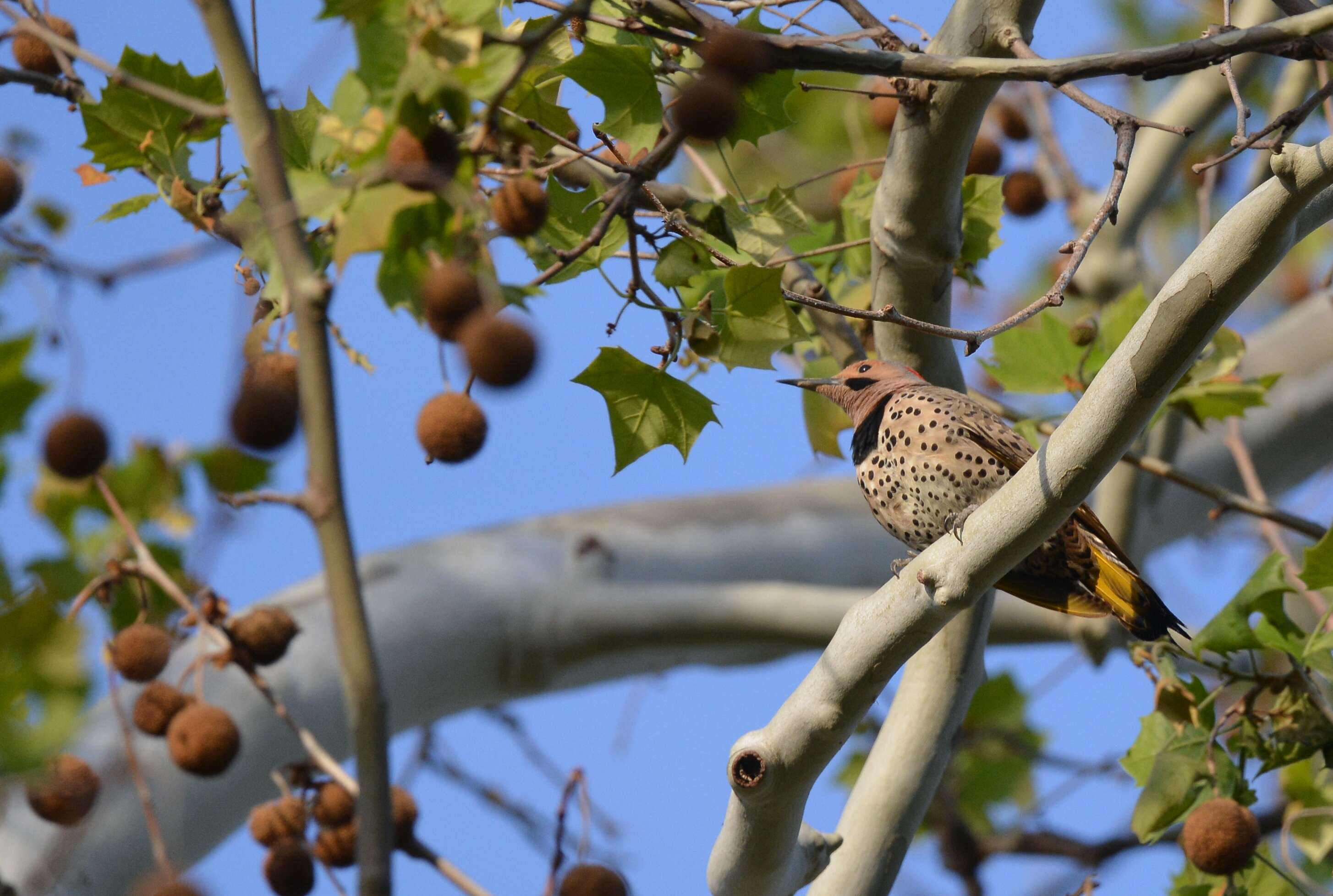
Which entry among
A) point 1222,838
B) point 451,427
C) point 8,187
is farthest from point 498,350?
point 1222,838

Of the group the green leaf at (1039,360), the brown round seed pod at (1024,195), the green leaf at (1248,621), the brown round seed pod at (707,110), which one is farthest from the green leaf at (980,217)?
the brown round seed pod at (707,110)

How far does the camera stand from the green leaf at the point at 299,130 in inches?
78.0

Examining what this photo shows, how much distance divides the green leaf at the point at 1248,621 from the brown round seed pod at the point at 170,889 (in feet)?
5.77

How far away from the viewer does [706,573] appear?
4.28 m

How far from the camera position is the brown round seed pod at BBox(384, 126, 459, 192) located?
127 centimetres

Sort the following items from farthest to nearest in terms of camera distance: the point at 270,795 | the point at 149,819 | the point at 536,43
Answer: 1. the point at 270,795
2. the point at 149,819
3. the point at 536,43

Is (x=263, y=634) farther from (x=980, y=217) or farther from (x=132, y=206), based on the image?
(x=980, y=217)

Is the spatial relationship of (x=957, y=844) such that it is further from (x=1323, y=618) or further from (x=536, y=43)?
(x=536, y=43)

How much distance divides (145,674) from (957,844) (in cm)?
280

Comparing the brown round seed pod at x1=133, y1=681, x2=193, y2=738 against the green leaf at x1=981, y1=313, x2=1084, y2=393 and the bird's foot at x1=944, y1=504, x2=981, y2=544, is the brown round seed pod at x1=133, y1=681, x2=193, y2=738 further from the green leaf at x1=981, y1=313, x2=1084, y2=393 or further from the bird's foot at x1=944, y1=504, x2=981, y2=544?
the green leaf at x1=981, y1=313, x2=1084, y2=393

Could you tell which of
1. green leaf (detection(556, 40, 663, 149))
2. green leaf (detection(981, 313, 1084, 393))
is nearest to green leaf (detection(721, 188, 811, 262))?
green leaf (detection(556, 40, 663, 149))

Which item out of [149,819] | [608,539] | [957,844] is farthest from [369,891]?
[957,844]

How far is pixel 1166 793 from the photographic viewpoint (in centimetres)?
239

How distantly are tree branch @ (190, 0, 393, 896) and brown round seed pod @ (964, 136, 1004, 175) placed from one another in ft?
7.23
